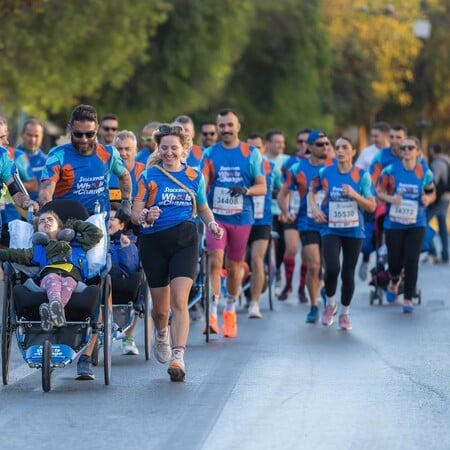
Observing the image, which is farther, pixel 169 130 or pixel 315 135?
pixel 315 135

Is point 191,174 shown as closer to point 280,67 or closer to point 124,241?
point 124,241

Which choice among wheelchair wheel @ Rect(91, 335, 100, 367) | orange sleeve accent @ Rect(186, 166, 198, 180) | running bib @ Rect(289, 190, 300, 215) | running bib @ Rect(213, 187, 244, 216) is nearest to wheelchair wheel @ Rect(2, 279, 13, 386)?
wheelchair wheel @ Rect(91, 335, 100, 367)

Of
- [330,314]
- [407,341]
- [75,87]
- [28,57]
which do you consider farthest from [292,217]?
[75,87]

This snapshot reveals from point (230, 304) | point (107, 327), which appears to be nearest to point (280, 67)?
point (230, 304)

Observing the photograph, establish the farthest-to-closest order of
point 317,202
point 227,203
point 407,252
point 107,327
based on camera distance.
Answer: point 407,252, point 317,202, point 227,203, point 107,327

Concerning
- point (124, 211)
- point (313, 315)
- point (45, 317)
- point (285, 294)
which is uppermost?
point (124, 211)

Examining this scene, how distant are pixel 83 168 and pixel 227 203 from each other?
371 centimetres

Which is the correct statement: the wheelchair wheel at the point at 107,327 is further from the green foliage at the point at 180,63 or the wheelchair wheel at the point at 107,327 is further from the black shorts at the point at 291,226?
the green foliage at the point at 180,63

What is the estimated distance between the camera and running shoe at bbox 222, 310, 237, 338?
51.2 ft

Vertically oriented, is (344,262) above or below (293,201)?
below

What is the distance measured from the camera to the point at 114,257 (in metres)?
13.4

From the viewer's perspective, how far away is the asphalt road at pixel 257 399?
946 cm

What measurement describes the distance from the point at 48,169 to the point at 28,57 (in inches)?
882

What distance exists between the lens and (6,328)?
459 inches
